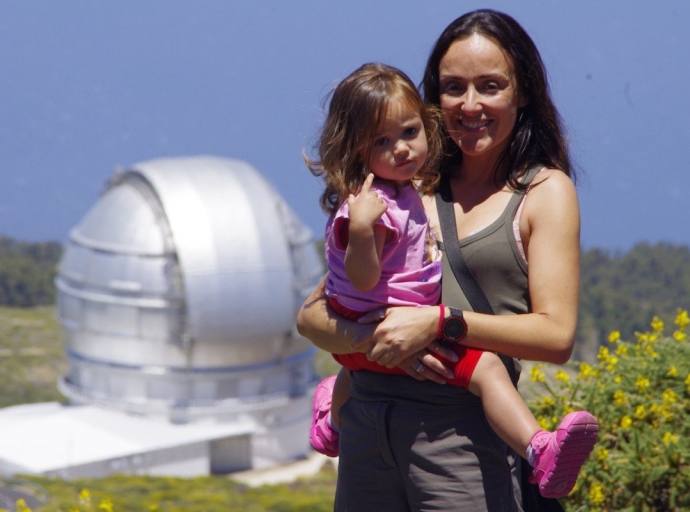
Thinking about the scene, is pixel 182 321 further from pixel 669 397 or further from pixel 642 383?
pixel 669 397

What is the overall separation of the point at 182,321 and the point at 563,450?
15.6 m

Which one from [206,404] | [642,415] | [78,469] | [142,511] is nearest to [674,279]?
[206,404]

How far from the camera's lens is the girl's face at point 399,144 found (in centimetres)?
299

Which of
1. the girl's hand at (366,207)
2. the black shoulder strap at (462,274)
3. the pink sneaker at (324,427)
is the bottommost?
the pink sneaker at (324,427)

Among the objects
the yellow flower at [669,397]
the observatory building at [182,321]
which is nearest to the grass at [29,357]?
the observatory building at [182,321]

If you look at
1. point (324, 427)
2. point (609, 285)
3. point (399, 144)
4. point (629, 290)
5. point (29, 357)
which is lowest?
point (609, 285)

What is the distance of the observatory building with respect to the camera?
17797 mm

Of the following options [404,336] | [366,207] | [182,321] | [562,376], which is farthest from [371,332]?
[182,321]

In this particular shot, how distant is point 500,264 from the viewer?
290 centimetres

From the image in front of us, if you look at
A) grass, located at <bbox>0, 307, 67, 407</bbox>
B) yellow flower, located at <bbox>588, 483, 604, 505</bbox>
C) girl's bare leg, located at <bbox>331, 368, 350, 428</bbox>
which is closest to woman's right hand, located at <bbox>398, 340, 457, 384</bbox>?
girl's bare leg, located at <bbox>331, 368, 350, 428</bbox>

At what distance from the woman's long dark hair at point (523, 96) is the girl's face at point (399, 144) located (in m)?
0.18

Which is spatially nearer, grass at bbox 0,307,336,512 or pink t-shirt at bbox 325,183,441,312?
pink t-shirt at bbox 325,183,441,312

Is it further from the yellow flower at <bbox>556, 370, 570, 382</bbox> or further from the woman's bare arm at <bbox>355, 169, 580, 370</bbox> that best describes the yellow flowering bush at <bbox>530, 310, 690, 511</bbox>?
the woman's bare arm at <bbox>355, 169, 580, 370</bbox>

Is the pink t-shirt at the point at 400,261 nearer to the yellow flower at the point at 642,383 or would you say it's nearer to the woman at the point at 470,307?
the woman at the point at 470,307
